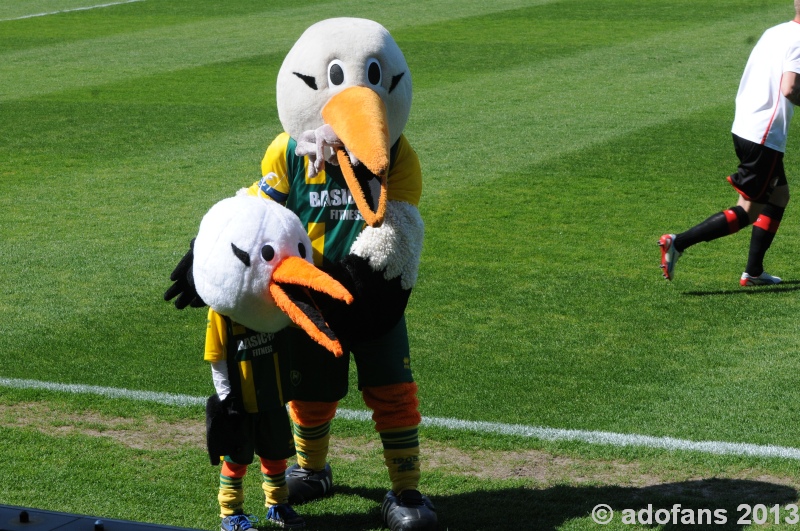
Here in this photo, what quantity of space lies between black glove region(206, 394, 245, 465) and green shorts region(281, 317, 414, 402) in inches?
10.8

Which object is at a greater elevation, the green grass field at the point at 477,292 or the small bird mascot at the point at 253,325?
the small bird mascot at the point at 253,325

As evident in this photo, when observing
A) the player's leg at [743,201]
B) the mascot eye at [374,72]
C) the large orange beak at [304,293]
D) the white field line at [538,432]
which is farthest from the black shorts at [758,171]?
the large orange beak at [304,293]

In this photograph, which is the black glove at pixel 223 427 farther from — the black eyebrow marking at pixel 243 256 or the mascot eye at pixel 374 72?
the mascot eye at pixel 374 72

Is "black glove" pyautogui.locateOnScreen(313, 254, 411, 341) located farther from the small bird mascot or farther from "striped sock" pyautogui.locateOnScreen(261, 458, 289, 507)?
"striped sock" pyautogui.locateOnScreen(261, 458, 289, 507)

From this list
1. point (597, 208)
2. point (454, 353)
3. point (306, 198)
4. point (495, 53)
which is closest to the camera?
point (306, 198)

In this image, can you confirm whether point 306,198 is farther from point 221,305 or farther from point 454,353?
point 454,353

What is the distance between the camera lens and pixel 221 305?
3959 millimetres

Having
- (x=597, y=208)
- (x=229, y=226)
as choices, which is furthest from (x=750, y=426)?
(x=597, y=208)

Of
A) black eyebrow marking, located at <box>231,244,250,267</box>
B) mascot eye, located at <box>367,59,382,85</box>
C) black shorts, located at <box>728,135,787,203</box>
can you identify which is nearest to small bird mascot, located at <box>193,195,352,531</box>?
black eyebrow marking, located at <box>231,244,250,267</box>

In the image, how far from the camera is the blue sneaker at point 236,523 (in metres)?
4.22

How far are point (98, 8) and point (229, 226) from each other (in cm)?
2038

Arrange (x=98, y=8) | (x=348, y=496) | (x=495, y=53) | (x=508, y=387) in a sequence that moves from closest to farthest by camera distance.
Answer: (x=348, y=496), (x=508, y=387), (x=495, y=53), (x=98, y=8)

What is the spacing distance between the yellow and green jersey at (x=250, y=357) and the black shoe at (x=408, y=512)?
59 centimetres

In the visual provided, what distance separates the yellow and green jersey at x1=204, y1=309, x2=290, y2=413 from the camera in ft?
13.5
